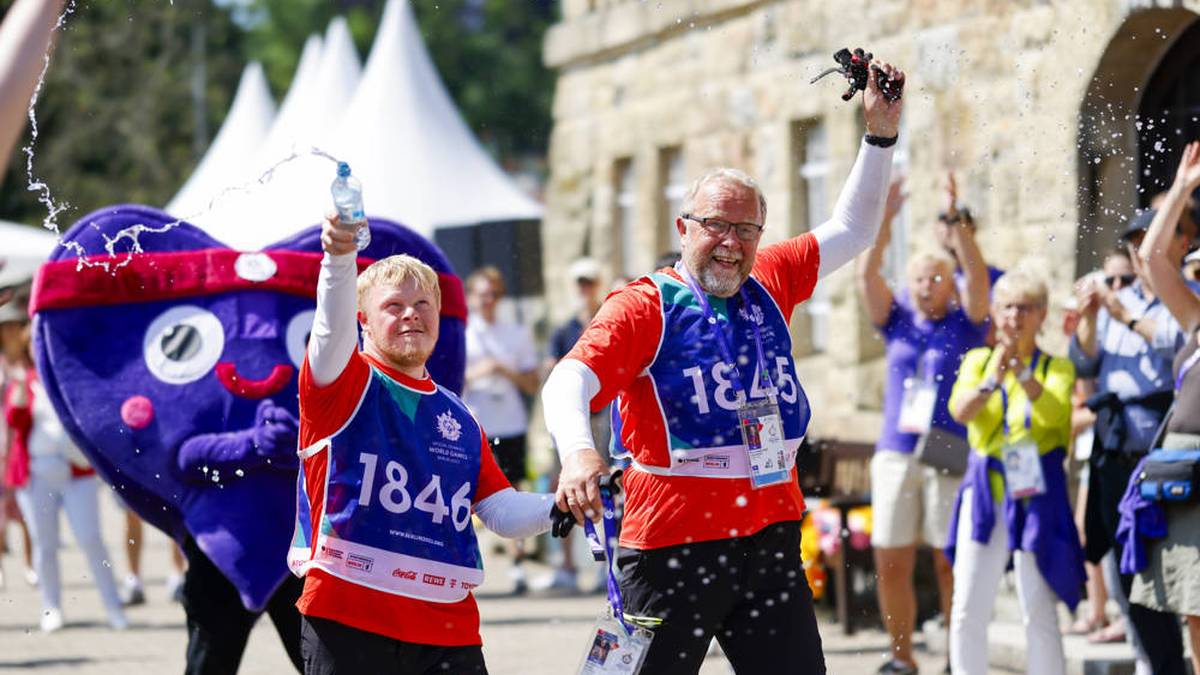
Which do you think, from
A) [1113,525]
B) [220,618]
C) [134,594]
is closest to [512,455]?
[134,594]

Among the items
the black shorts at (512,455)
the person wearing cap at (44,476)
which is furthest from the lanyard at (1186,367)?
the person wearing cap at (44,476)

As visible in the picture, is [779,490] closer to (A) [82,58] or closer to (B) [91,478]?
(B) [91,478]

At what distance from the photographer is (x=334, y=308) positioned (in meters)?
4.38

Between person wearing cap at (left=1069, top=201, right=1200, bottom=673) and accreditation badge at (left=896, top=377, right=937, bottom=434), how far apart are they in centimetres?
82

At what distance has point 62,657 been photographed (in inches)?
391

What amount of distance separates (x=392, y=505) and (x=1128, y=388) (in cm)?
373

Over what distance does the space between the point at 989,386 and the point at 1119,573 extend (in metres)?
0.82

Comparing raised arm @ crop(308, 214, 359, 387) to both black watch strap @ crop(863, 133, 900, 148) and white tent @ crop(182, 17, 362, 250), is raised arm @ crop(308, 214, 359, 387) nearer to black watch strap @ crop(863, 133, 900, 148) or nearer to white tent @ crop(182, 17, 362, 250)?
white tent @ crop(182, 17, 362, 250)

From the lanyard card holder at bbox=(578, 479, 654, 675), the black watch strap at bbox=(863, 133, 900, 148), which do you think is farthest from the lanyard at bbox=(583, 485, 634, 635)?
the black watch strap at bbox=(863, 133, 900, 148)

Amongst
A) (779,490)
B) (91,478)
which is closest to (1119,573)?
(779,490)

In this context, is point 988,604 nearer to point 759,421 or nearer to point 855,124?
point 759,421

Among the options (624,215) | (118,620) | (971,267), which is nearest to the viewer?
(971,267)

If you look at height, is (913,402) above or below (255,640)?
above

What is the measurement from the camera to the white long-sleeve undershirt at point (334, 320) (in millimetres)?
4340
